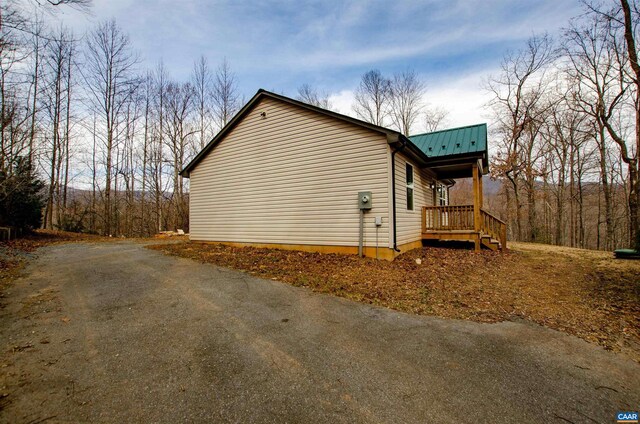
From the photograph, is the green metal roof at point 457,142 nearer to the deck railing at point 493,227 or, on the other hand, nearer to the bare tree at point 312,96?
the deck railing at point 493,227

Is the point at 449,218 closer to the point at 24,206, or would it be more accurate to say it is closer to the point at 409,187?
the point at 409,187

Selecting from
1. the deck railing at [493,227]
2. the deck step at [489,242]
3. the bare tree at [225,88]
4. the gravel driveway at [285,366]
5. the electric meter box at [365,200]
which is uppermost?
the bare tree at [225,88]

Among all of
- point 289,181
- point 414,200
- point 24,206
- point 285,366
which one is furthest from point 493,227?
point 24,206

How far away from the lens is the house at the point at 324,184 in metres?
8.34

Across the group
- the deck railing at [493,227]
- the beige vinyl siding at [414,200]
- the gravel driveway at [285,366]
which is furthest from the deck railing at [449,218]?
the gravel driveway at [285,366]

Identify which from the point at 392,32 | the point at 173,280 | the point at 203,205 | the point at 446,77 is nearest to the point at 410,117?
the point at 446,77

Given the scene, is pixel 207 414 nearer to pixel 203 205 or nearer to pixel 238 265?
pixel 238 265

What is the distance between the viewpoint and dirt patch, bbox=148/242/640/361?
424 cm

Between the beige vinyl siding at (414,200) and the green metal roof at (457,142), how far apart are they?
1.08 meters

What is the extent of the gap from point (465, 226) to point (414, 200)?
2210mm

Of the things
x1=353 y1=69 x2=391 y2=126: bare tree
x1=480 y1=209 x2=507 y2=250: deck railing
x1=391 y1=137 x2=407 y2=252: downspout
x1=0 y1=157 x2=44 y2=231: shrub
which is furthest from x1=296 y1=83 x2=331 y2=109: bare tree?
x1=0 y1=157 x2=44 y2=231: shrub

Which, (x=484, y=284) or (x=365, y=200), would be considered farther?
(x=365, y=200)

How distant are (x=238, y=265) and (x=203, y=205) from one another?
5756 mm

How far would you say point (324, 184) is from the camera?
9.09 meters
